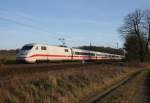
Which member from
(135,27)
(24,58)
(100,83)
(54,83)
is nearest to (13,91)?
(54,83)

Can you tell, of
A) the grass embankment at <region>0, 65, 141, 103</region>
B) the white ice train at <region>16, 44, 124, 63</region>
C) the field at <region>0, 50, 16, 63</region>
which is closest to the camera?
the grass embankment at <region>0, 65, 141, 103</region>

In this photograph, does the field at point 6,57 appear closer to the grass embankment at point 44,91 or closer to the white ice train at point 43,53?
the grass embankment at point 44,91

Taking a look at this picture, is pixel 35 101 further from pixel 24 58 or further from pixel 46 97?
pixel 24 58

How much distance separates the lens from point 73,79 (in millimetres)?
20469

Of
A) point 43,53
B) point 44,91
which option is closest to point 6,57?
point 44,91

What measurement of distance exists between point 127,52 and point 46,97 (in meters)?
79.4

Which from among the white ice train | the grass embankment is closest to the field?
the grass embankment

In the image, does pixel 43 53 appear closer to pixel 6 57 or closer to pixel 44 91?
pixel 6 57

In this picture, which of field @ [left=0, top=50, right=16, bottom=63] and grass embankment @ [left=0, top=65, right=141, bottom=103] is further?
field @ [left=0, top=50, right=16, bottom=63]

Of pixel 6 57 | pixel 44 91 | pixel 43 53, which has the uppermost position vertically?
pixel 43 53

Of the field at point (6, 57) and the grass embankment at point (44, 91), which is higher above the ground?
the field at point (6, 57)

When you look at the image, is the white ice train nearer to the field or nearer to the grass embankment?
the field

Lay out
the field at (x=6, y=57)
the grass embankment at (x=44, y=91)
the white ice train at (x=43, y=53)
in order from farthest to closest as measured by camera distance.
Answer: the white ice train at (x=43, y=53) < the field at (x=6, y=57) < the grass embankment at (x=44, y=91)

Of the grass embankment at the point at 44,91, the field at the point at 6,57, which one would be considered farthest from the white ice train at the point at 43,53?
the grass embankment at the point at 44,91
